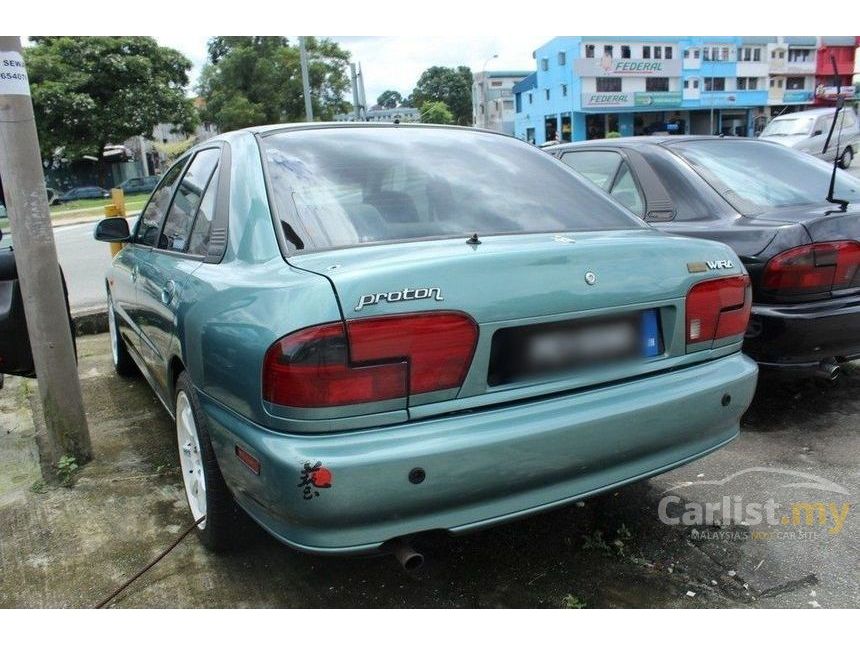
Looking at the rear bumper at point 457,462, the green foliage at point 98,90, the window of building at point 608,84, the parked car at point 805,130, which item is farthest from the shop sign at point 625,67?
the rear bumper at point 457,462

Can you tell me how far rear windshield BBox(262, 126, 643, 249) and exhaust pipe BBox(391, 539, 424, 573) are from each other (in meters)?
0.96

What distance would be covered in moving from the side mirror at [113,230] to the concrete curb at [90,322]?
2.95 meters

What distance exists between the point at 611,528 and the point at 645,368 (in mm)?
825

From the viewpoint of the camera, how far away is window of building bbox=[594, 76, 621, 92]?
48031 millimetres

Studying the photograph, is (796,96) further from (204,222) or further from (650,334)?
(204,222)

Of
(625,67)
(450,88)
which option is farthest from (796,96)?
(450,88)

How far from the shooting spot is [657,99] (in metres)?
50.6

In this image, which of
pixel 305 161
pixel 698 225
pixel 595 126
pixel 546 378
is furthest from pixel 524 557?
pixel 595 126

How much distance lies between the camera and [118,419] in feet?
13.9

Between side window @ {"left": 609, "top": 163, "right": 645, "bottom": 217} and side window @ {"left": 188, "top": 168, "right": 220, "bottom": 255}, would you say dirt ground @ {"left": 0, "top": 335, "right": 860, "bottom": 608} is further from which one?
side window @ {"left": 609, "top": 163, "right": 645, "bottom": 217}

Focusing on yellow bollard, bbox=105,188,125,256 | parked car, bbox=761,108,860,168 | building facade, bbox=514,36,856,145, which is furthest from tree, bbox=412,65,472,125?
yellow bollard, bbox=105,188,125,256

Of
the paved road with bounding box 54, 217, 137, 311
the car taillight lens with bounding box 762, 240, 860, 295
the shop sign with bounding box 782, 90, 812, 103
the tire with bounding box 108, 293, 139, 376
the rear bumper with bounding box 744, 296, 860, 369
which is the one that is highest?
the shop sign with bounding box 782, 90, 812, 103

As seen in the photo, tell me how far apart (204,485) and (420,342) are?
115cm

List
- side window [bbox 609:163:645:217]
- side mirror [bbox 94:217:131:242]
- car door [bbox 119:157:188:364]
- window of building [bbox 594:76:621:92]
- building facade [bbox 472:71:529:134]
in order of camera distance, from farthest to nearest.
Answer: building facade [bbox 472:71:529:134]
window of building [bbox 594:76:621:92]
side window [bbox 609:163:645:217]
side mirror [bbox 94:217:131:242]
car door [bbox 119:157:188:364]
